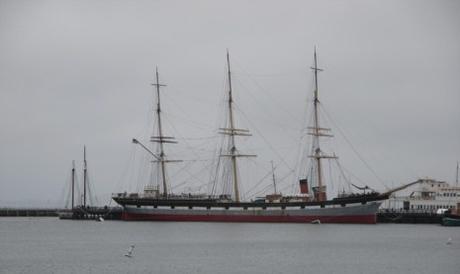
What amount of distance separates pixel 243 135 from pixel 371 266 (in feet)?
215

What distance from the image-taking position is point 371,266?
192 feet

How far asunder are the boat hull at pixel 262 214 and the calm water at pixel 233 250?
4.29 m

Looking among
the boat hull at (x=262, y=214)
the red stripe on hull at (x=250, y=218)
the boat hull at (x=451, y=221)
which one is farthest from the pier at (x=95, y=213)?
the boat hull at (x=451, y=221)

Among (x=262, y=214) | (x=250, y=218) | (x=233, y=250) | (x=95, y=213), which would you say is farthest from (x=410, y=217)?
(x=233, y=250)

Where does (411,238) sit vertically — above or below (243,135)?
below

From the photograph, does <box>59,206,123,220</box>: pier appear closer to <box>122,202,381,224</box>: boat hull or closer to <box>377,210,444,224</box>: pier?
<box>122,202,381,224</box>: boat hull

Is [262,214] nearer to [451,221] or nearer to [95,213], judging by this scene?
[451,221]

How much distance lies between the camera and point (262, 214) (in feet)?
372

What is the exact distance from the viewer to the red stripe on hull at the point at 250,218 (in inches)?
4235

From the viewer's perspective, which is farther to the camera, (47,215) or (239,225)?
(47,215)

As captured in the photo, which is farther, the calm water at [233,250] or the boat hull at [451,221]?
the boat hull at [451,221]

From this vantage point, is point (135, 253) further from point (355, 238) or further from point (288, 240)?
point (355, 238)

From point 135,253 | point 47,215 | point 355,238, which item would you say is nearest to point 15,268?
point 135,253

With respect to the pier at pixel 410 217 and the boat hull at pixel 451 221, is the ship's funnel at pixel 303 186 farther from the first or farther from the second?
the boat hull at pixel 451 221
